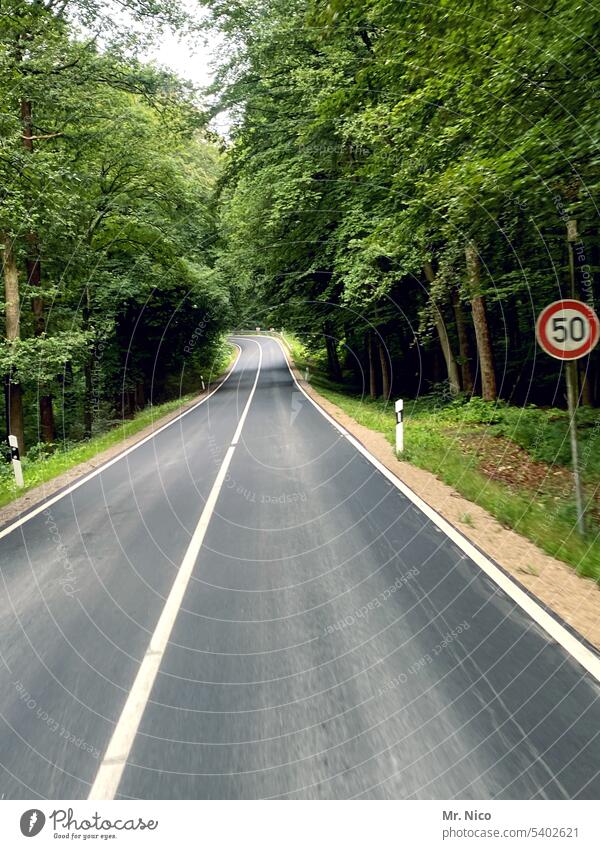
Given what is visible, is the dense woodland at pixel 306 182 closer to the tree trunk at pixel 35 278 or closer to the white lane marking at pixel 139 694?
the tree trunk at pixel 35 278

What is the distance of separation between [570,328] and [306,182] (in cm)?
1533

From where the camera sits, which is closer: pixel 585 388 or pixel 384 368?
pixel 585 388

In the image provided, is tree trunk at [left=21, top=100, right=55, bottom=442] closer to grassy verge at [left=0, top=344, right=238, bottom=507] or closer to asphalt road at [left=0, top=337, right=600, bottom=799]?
grassy verge at [left=0, top=344, right=238, bottom=507]

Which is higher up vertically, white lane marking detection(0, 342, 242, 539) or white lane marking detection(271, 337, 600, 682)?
white lane marking detection(271, 337, 600, 682)

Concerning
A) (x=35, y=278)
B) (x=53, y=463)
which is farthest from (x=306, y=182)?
(x=53, y=463)

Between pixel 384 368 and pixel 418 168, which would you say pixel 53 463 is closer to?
pixel 418 168

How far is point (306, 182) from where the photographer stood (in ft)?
59.3

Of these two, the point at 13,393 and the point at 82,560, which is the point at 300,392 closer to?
the point at 13,393

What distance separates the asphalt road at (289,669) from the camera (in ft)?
8.04
